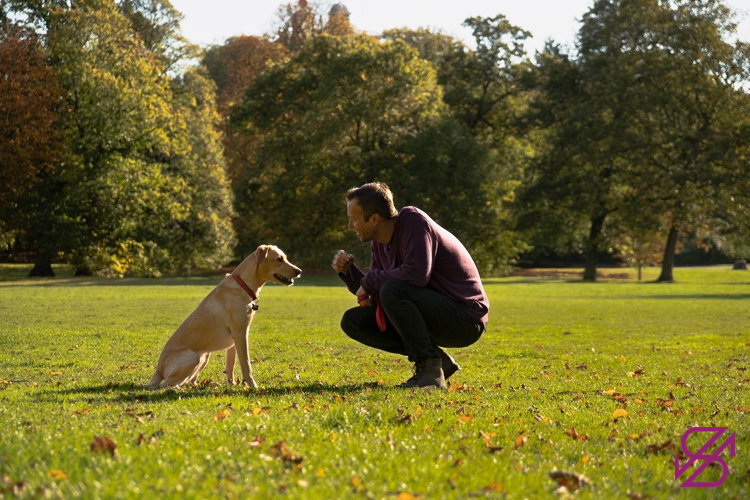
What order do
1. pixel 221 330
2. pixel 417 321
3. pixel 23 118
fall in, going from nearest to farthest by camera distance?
pixel 417 321 → pixel 221 330 → pixel 23 118

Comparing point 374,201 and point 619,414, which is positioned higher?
point 374,201

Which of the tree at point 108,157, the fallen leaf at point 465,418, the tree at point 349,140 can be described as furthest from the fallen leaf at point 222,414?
the tree at point 349,140

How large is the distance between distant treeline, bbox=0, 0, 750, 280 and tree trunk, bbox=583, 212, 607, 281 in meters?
0.19

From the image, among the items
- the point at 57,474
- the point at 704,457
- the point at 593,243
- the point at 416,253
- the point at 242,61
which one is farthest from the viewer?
the point at 242,61

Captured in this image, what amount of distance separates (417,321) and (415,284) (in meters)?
0.36

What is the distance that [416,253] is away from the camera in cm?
734

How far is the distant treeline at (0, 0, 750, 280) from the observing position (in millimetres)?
38531

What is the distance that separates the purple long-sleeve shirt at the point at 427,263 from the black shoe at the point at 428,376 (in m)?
0.59

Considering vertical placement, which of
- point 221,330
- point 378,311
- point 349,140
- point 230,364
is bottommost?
point 230,364

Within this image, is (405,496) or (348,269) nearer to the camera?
(405,496)

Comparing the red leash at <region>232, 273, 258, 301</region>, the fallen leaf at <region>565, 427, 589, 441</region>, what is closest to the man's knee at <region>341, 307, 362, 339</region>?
the red leash at <region>232, 273, 258, 301</region>

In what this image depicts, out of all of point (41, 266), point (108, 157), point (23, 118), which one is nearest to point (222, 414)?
point (23, 118)

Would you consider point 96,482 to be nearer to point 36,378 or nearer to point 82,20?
point 36,378

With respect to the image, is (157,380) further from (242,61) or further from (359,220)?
(242,61)
